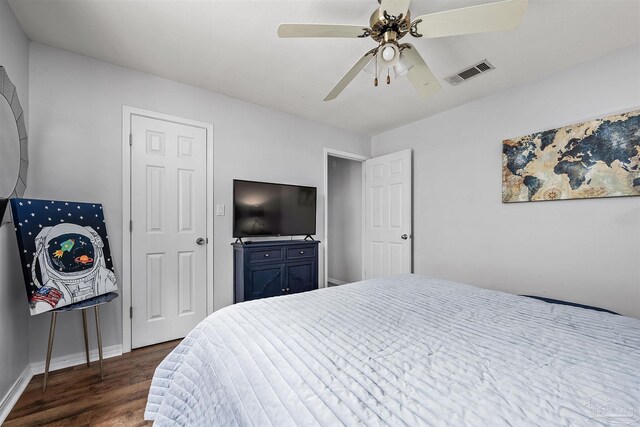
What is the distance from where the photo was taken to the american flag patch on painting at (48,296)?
66.9 inches

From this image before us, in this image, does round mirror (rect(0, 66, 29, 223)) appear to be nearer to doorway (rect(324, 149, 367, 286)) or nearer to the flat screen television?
the flat screen television

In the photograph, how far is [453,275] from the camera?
3162mm

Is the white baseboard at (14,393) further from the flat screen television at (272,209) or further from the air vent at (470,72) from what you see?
the air vent at (470,72)

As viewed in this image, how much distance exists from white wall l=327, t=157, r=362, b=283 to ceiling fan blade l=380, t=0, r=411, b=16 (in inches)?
120

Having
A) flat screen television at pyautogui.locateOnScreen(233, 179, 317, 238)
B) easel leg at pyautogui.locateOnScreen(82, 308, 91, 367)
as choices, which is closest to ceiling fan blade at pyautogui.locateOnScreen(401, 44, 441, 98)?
flat screen television at pyautogui.locateOnScreen(233, 179, 317, 238)

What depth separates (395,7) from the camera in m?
1.40

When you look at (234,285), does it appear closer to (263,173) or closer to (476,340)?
(263,173)

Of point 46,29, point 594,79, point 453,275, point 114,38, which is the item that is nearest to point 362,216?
point 453,275

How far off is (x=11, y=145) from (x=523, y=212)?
4.04m

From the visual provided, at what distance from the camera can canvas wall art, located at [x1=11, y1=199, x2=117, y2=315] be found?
1.72m

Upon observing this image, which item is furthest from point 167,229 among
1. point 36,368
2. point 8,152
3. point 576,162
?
point 576,162

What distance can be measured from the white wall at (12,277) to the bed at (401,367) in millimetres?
1248

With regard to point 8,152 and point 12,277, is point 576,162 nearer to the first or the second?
point 8,152

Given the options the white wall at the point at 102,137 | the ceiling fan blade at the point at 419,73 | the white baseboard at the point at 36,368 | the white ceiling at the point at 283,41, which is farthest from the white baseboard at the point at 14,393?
the ceiling fan blade at the point at 419,73
